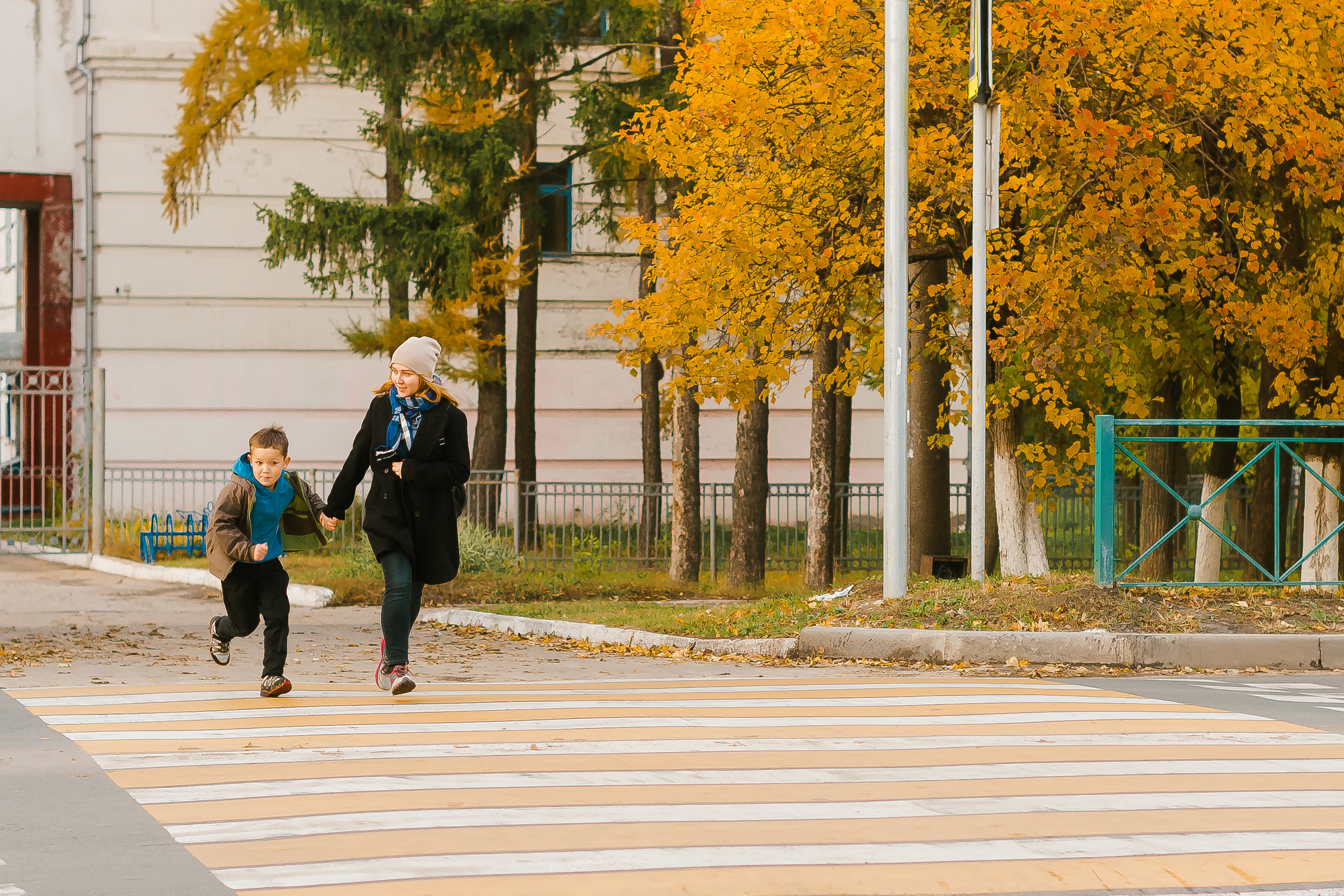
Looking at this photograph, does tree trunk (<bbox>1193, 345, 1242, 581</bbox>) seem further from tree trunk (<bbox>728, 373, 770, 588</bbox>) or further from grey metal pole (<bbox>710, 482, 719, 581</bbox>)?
grey metal pole (<bbox>710, 482, 719, 581</bbox>)

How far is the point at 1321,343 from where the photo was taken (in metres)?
15.1

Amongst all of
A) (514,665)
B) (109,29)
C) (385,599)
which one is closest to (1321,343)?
(514,665)

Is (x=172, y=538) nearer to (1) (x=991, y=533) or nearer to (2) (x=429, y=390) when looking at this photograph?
(1) (x=991, y=533)

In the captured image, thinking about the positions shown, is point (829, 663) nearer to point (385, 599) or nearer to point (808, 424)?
point (385, 599)

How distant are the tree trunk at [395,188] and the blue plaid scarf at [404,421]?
1359 centimetres

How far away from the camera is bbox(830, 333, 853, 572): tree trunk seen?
977 inches

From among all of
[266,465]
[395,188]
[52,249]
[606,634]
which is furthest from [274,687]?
[52,249]

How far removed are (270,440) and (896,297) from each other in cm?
625

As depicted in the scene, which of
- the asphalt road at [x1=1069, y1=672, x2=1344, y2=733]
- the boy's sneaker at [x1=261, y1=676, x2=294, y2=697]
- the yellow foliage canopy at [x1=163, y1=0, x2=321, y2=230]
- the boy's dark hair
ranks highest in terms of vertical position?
→ the yellow foliage canopy at [x1=163, y1=0, x2=321, y2=230]

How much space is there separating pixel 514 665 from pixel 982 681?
3.41 metres

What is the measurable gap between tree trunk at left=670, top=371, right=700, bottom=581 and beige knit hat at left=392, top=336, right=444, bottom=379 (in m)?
12.4

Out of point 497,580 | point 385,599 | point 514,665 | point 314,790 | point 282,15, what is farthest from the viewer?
point 282,15

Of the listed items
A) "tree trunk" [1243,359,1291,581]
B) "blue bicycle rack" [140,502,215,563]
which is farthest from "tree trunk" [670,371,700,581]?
"tree trunk" [1243,359,1291,581]

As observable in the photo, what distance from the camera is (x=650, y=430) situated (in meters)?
26.5
